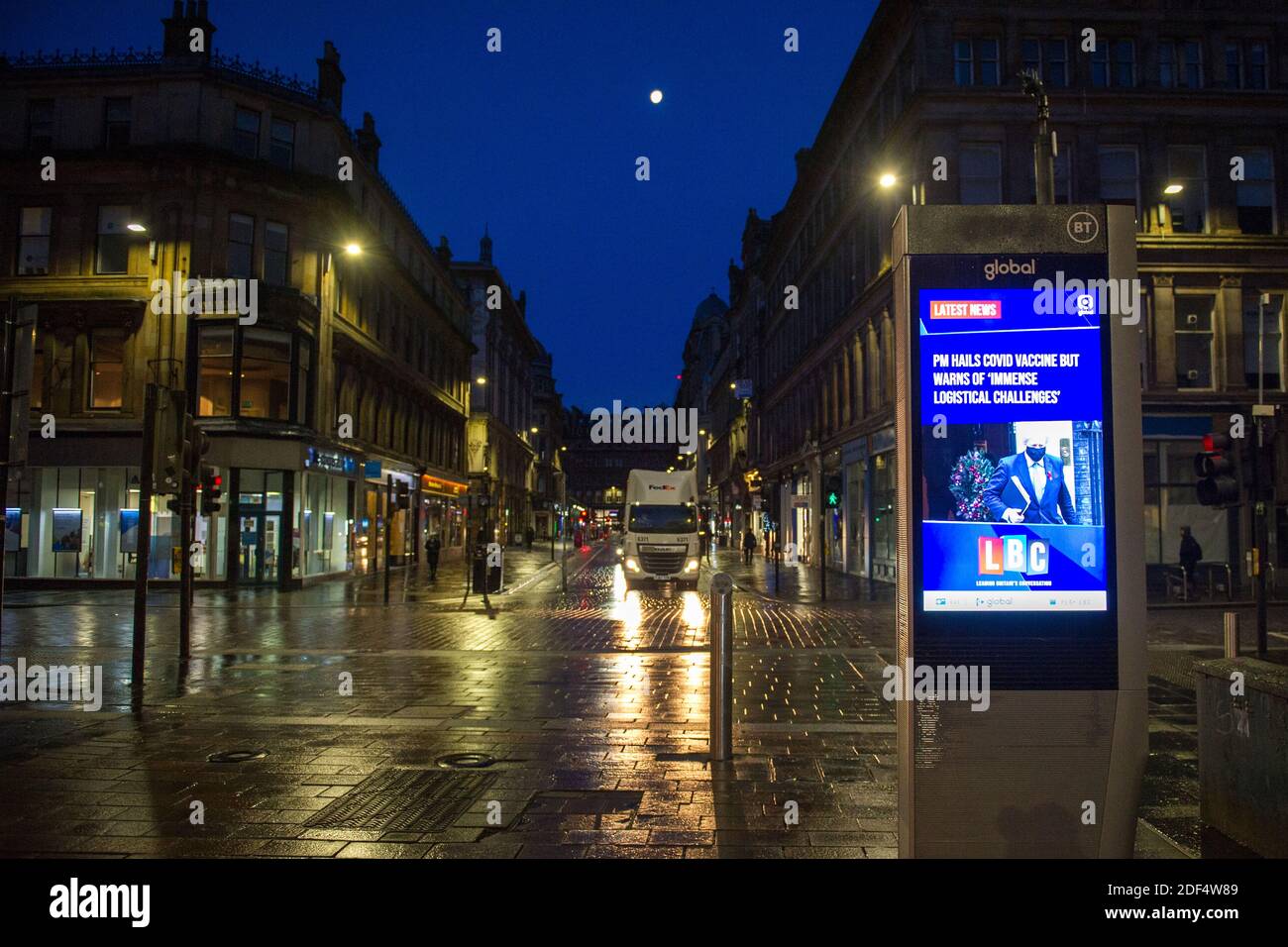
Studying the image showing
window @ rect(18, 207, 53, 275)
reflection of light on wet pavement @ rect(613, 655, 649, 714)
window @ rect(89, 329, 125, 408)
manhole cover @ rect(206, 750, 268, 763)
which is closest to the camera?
manhole cover @ rect(206, 750, 268, 763)

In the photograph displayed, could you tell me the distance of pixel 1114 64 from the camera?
2711 cm

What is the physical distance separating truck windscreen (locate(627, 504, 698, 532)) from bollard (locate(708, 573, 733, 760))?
64.0 feet

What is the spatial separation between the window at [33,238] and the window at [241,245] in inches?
223

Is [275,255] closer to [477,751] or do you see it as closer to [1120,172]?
[477,751]

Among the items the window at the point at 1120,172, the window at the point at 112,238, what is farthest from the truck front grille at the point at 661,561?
the window at the point at 112,238

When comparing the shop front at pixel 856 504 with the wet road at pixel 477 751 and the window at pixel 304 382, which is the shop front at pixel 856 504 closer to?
the wet road at pixel 477 751

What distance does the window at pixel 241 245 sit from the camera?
92.5ft

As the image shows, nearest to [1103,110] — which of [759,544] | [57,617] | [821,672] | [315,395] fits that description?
[821,672]

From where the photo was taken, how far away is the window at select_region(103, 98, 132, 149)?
1122 inches

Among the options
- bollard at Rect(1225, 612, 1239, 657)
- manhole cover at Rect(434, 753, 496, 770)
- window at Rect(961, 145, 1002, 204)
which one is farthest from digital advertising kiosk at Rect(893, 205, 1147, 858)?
window at Rect(961, 145, 1002, 204)

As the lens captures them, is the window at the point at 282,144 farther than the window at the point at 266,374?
Yes

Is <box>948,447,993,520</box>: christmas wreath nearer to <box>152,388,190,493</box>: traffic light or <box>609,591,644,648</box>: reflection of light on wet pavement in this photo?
<box>152,388,190,493</box>: traffic light
